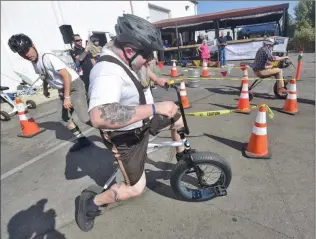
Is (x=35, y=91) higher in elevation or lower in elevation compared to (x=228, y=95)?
higher

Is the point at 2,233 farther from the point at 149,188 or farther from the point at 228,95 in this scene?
the point at 228,95

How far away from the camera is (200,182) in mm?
2500

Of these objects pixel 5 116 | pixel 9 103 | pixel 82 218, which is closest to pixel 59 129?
pixel 5 116

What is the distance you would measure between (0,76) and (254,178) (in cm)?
1183

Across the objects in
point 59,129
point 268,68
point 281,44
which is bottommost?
point 59,129

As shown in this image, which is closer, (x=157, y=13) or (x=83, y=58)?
(x=83, y=58)

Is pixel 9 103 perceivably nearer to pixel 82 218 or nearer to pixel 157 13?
pixel 82 218

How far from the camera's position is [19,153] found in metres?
4.62

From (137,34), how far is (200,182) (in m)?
1.77

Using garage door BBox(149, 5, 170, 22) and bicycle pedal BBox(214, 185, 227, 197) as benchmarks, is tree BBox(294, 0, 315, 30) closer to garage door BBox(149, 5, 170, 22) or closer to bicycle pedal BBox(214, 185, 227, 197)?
garage door BBox(149, 5, 170, 22)

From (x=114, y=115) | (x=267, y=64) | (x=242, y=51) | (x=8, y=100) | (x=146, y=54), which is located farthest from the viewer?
(x=242, y=51)

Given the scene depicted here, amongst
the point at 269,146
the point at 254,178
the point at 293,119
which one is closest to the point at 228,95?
the point at 293,119

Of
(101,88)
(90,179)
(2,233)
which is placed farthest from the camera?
(90,179)

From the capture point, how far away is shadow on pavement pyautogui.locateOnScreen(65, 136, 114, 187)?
3441mm
